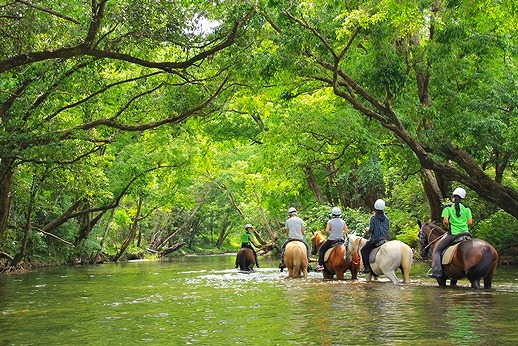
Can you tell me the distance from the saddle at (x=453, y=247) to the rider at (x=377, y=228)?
7.05ft

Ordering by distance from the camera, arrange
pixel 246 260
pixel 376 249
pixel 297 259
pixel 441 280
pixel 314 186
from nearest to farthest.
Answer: pixel 441 280
pixel 376 249
pixel 297 259
pixel 246 260
pixel 314 186

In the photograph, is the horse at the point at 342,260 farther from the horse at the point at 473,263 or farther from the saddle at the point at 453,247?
the saddle at the point at 453,247

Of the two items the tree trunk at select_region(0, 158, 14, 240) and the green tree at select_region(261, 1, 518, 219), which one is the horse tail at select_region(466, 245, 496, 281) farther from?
the tree trunk at select_region(0, 158, 14, 240)

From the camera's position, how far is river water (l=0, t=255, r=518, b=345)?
784 cm

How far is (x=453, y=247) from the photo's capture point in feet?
47.6

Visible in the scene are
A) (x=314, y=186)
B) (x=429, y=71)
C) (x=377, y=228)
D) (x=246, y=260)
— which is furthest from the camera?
(x=314, y=186)

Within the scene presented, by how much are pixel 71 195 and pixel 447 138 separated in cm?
2461

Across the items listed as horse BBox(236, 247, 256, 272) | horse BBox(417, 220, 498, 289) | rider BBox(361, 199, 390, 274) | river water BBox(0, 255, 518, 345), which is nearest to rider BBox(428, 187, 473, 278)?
horse BBox(417, 220, 498, 289)

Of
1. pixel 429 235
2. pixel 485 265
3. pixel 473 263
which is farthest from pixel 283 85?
pixel 485 265

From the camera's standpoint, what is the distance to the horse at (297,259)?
1938cm

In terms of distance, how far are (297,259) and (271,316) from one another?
9.46 metres

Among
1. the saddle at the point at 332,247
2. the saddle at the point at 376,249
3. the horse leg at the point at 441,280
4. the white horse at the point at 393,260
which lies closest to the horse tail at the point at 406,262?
the white horse at the point at 393,260

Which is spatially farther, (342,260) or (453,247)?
(342,260)

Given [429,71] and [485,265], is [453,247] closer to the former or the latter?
[485,265]
